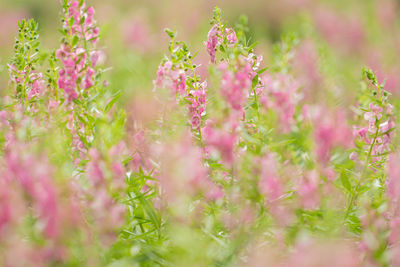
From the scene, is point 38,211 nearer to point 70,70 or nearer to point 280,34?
point 70,70

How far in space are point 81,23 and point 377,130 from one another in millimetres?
1546

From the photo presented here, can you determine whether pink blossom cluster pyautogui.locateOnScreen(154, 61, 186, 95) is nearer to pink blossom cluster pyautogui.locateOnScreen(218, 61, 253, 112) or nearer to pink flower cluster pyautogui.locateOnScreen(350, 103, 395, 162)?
pink blossom cluster pyautogui.locateOnScreen(218, 61, 253, 112)

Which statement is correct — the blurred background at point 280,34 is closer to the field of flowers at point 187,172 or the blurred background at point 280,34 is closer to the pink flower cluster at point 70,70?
the field of flowers at point 187,172

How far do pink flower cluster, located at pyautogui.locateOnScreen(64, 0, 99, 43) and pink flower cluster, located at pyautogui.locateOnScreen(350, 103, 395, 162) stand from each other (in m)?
1.46

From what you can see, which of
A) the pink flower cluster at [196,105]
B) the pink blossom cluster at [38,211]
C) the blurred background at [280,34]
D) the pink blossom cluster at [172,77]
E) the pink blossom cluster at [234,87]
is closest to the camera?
the pink blossom cluster at [38,211]

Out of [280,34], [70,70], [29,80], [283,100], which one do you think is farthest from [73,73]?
[280,34]

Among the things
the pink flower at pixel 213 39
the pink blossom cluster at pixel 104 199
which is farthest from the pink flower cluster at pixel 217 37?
the pink blossom cluster at pixel 104 199

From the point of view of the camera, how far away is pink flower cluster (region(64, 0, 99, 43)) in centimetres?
241

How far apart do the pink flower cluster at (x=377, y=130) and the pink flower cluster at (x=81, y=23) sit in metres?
1.46

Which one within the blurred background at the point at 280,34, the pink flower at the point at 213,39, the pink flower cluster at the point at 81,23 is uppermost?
the blurred background at the point at 280,34

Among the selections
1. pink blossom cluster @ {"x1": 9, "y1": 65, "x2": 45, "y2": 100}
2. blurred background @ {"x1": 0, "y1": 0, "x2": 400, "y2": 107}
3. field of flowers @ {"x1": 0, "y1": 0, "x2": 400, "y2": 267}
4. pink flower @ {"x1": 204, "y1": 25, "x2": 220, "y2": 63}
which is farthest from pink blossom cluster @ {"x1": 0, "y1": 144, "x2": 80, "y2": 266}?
blurred background @ {"x1": 0, "y1": 0, "x2": 400, "y2": 107}

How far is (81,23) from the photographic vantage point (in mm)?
2428

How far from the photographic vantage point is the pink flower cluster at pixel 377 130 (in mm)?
2287

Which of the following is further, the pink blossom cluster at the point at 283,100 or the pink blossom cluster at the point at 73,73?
the pink blossom cluster at the point at 283,100
